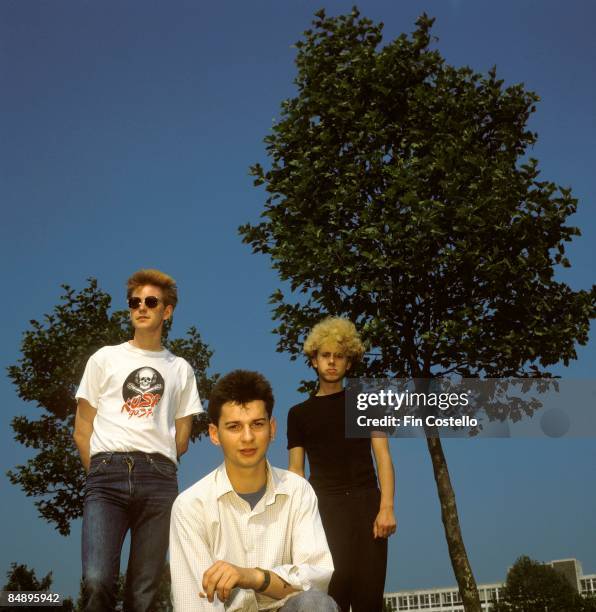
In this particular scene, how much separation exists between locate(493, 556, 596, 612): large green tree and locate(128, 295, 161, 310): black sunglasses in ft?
417

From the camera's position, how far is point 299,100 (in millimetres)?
23109

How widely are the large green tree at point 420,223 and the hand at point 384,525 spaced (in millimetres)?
12244

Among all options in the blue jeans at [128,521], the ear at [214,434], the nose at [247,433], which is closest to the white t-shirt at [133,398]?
the blue jeans at [128,521]

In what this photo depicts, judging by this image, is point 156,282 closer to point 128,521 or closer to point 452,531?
point 128,521

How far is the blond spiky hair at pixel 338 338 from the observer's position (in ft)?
28.1

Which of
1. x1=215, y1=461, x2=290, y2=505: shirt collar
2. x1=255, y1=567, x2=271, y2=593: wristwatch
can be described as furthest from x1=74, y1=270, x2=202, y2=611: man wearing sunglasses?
x1=255, y1=567, x2=271, y2=593: wristwatch

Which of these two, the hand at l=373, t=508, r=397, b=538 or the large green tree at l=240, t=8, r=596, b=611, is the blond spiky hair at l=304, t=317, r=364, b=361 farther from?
the large green tree at l=240, t=8, r=596, b=611

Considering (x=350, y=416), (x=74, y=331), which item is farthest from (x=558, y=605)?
(x=350, y=416)

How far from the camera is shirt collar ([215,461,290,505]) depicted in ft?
18.5

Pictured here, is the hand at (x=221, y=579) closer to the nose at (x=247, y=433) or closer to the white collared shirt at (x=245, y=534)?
the white collared shirt at (x=245, y=534)

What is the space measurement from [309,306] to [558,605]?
404 feet

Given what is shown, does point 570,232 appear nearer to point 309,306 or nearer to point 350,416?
point 309,306

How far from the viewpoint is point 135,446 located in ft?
24.8

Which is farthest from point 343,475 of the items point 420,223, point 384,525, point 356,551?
point 420,223
